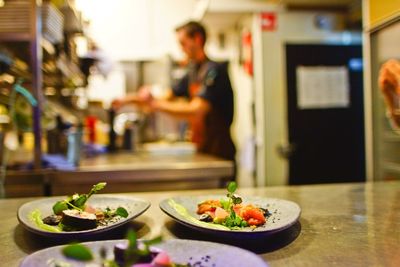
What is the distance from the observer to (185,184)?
1979mm


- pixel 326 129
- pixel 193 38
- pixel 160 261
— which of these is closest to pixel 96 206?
pixel 160 261

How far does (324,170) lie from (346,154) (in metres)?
0.23

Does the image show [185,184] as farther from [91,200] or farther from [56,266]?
[56,266]

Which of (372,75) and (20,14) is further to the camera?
(372,75)

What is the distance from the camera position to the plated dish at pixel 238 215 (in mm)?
796

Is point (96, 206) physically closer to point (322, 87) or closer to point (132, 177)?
point (132, 177)

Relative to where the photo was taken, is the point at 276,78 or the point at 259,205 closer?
the point at 259,205

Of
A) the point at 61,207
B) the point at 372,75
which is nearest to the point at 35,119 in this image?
the point at 61,207

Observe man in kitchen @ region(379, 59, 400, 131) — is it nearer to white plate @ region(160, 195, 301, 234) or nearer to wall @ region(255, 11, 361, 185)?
white plate @ region(160, 195, 301, 234)

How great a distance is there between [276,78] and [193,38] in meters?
0.80

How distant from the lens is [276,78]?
10.4 ft

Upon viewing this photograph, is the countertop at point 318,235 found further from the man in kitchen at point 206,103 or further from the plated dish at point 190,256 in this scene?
the man in kitchen at point 206,103

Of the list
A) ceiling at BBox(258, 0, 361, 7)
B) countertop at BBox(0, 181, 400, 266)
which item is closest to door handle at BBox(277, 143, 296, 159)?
ceiling at BBox(258, 0, 361, 7)

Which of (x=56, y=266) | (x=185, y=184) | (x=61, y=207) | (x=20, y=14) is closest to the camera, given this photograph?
(x=56, y=266)
